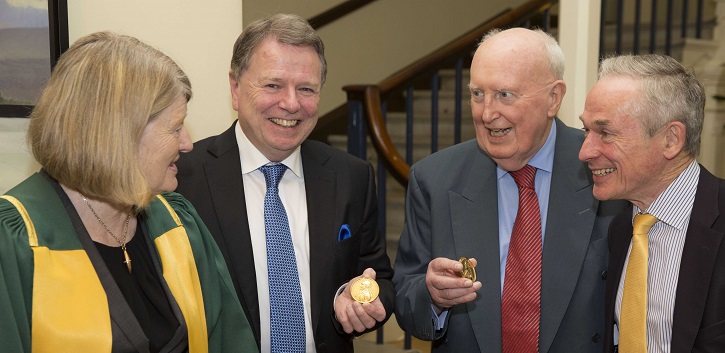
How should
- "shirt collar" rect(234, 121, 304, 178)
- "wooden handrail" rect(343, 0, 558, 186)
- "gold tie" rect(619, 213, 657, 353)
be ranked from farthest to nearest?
"wooden handrail" rect(343, 0, 558, 186) < "shirt collar" rect(234, 121, 304, 178) < "gold tie" rect(619, 213, 657, 353)

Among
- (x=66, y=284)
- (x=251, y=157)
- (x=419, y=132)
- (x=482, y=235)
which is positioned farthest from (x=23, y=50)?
(x=419, y=132)

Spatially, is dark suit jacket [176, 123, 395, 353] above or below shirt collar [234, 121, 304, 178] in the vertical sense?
below

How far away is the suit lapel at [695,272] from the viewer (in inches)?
76.3

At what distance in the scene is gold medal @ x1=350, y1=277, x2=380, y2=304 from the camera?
7.20 ft

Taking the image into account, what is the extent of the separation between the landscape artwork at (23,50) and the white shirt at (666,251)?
1.93m

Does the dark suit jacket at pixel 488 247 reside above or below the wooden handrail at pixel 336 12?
below

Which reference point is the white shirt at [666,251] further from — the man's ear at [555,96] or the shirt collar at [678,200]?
the man's ear at [555,96]

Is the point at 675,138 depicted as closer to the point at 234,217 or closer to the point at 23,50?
the point at 234,217

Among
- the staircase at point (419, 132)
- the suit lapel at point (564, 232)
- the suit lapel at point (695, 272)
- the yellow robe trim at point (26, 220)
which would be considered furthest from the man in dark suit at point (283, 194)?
the staircase at point (419, 132)

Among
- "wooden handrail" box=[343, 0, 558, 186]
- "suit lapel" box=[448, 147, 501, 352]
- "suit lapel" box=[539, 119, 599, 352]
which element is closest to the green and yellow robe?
"suit lapel" box=[448, 147, 501, 352]

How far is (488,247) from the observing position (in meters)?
2.34

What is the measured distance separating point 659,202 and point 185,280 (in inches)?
50.5

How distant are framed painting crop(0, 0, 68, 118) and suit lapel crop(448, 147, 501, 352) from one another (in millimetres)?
1391

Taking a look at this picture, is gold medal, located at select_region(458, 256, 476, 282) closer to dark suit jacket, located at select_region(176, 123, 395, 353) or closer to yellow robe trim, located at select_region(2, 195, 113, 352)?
dark suit jacket, located at select_region(176, 123, 395, 353)
